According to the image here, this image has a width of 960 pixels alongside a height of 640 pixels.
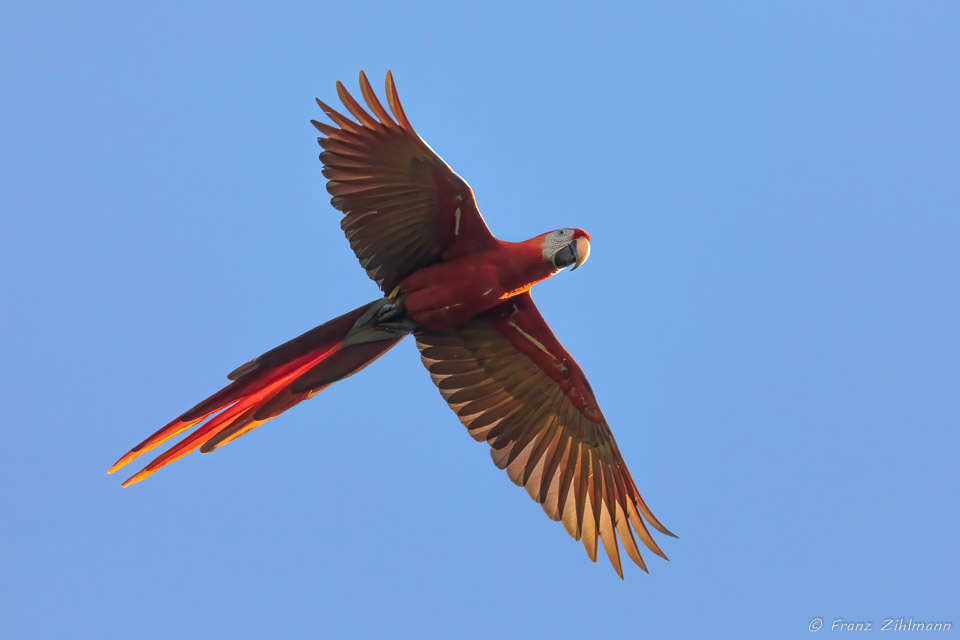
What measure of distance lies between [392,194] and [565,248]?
1.44 meters

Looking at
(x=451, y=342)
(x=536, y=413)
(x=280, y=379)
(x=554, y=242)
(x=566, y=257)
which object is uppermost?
(x=554, y=242)

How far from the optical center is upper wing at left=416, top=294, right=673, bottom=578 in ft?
23.9

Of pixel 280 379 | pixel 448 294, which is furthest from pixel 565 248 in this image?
pixel 280 379

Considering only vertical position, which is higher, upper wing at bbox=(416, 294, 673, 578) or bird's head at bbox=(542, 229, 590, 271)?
bird's head at bbox=(542, 229, 590, 271)

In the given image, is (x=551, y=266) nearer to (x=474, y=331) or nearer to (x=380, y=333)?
(x=474, y=331)

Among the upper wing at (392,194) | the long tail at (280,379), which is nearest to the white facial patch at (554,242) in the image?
the upper wing at (392,194)

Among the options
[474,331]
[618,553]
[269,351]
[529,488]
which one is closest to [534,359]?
[474,331]

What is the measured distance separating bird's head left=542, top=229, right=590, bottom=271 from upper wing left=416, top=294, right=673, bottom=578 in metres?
0.52

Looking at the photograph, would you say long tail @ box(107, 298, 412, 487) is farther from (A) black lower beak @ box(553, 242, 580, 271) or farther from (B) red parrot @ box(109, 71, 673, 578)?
(A) black lower beak @ box(553, 242, 580, 271)

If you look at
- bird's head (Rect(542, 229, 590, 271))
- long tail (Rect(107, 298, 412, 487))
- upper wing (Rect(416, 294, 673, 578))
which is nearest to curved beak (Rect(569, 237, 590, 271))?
bird's head (Rect(542, 229, 590, 271))

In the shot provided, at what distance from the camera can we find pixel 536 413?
7.56 metres

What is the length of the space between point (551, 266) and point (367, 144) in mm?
1729

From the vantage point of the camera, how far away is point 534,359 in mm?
7523

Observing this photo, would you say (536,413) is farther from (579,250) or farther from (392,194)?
(392,194)
